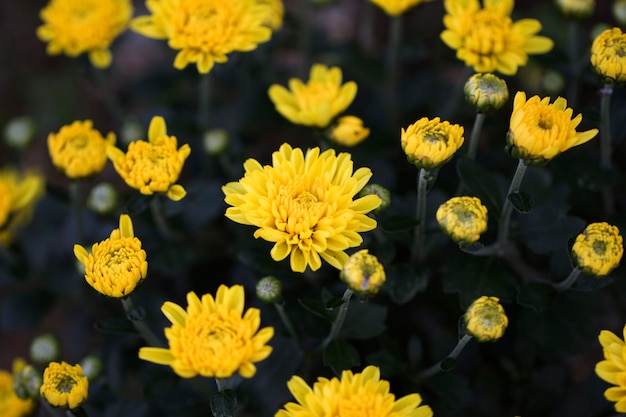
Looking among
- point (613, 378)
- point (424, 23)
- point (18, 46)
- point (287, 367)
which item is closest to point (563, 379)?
point (613, 378)

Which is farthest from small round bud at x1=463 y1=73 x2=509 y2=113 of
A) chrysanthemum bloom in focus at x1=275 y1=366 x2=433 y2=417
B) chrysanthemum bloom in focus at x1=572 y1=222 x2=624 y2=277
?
chrysanthemum bloom in focus at x1=275 y1=366 x2=433 y2=417

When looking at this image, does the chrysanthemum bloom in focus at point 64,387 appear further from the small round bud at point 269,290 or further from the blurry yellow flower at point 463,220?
the blurry yellow flower at point 463,220

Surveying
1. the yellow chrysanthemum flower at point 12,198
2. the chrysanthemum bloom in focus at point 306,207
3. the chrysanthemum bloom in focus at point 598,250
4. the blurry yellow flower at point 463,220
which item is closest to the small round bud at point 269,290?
the chrysanthemum bloom in focus at point 306,207

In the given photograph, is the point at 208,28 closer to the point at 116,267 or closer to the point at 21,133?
the point at 116,267

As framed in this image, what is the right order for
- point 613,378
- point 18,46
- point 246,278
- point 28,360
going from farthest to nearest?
1. point 18,46
2. point 28,360
3. point 246,278
4. point 613,378

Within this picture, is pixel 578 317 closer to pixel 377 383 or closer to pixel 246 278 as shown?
pixel 377 383
